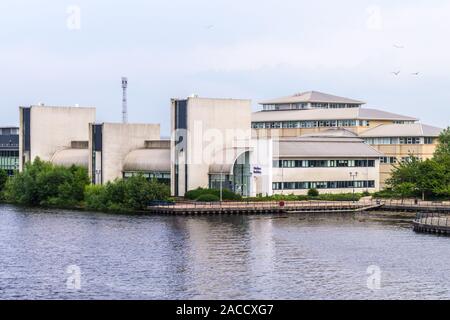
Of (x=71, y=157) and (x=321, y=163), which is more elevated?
(x=71, y=157)

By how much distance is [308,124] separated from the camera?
5768 inches

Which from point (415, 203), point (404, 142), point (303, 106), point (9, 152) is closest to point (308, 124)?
point (303, 106)

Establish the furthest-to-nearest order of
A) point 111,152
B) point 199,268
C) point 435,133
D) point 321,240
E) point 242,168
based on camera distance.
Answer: point 435,133, point 111,152, point 242,168, point 321,240, point 199,268

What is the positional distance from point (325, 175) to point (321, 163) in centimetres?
145

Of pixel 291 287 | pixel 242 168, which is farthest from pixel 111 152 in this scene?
pixel 291 287

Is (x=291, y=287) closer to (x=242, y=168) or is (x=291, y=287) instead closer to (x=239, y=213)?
(x=239, y=213)

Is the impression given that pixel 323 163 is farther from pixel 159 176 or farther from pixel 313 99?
pixel 313 99

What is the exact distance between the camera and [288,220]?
3575 inches

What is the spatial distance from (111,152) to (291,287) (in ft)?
215

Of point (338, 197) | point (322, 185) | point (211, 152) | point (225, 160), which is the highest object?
point (211, 152)

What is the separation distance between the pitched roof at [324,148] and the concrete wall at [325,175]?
58.6 inches

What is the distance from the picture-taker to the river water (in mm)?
51969

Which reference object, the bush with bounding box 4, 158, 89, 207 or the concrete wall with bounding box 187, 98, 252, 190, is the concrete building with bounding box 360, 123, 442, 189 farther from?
the bush with bounding box 4, 158, 89, 207

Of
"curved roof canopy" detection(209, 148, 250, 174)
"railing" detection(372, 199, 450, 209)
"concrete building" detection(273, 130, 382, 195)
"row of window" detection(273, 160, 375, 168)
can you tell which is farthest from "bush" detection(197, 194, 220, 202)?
"railing" detection(372, 199, 450, 209)
